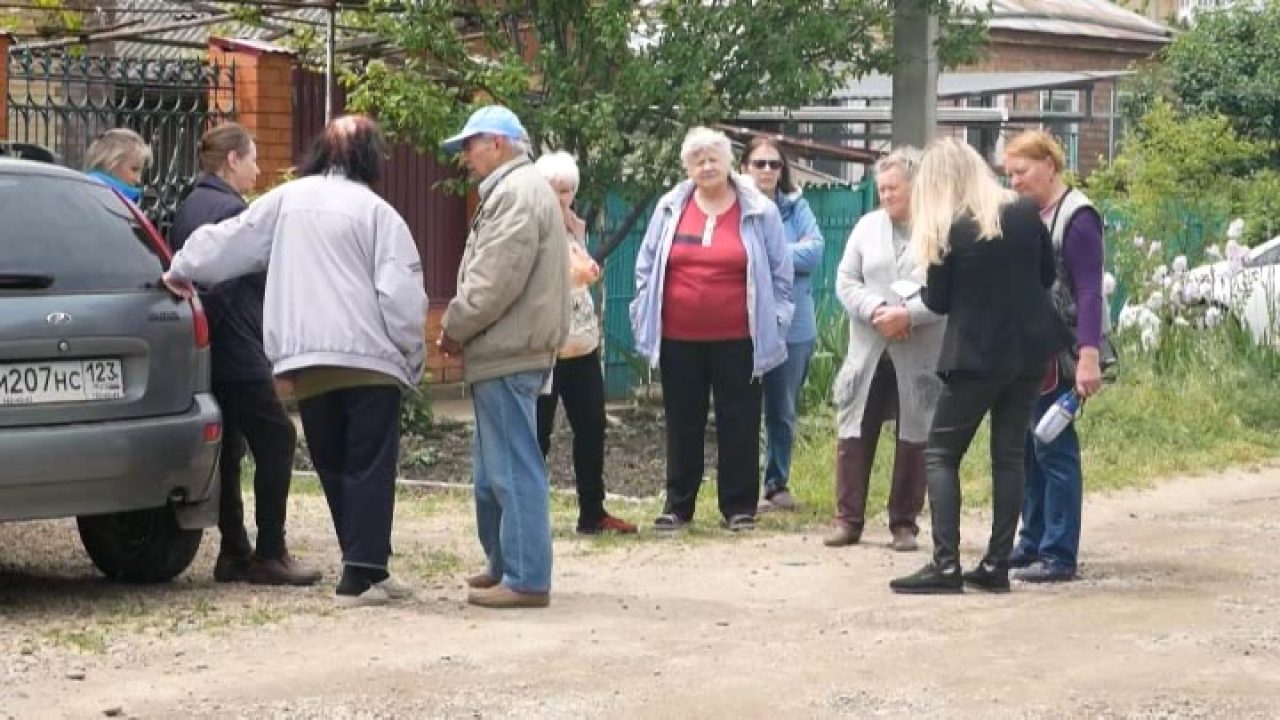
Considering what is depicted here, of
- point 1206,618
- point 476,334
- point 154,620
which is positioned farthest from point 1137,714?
point 154,620

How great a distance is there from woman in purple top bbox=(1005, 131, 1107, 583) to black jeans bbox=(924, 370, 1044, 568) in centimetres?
30

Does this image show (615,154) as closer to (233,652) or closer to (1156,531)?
(1156,531)

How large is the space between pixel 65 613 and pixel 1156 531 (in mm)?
4924

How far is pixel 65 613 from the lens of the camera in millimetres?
8945

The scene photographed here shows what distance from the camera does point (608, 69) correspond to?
48.2 feet

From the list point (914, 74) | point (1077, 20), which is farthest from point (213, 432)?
point (1077, 20)

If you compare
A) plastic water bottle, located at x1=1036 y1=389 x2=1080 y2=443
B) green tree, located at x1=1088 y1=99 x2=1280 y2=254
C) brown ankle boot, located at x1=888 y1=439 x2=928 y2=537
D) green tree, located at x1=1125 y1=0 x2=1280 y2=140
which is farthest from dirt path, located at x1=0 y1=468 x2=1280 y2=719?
green tree, located at x1=1125 y1=0 x2=1280 y2=140

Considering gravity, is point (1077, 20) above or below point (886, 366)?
above

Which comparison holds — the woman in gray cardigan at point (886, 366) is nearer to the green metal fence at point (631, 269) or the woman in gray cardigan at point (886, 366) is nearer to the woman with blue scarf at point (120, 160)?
the woman with blue scarf at point (120, 160)

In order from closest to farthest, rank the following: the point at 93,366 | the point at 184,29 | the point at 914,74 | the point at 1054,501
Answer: the point at 93,366 < the point at 1054,501 < the point at 914,74 < the point at 184,29

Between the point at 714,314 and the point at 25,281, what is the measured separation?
3.39 metres

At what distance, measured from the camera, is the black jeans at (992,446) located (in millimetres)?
9492

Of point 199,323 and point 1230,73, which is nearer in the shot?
point 199,323

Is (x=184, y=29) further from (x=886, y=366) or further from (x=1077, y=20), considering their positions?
(x=1077, y=20)
